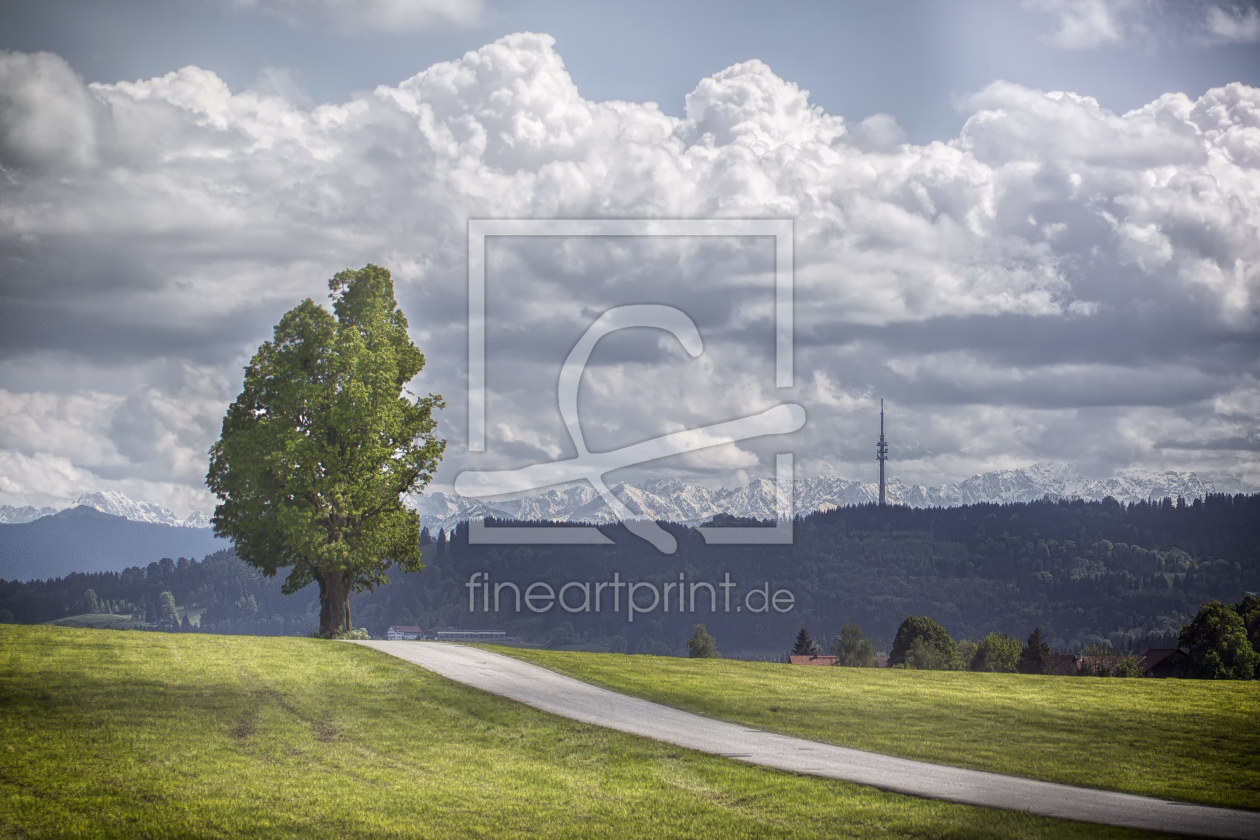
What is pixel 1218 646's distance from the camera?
83688 mm

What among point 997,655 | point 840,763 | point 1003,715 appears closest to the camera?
point 840,763

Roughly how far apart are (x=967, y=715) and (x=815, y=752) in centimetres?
724

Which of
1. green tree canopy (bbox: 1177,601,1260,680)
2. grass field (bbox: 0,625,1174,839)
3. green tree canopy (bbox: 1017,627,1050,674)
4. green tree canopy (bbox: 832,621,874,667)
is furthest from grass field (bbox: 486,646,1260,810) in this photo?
green tree canopy (bbox: 832,621,874,667)

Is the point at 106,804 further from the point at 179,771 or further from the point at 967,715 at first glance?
the point at 967,715

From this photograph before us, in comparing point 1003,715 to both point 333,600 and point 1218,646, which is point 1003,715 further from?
point 1218,646

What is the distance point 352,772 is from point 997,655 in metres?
105

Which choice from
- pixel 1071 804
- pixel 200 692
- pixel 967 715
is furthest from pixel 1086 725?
pixel 200 692

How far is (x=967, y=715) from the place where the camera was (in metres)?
26.5

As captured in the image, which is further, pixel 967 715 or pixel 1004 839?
pixel 967 715

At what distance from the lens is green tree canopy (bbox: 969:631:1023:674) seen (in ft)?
363

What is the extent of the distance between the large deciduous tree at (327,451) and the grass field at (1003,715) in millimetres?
7337

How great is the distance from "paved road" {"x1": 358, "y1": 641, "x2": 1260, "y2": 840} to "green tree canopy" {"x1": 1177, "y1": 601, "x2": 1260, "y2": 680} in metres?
72.5

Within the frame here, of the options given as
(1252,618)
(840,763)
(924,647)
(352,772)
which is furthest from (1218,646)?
(352,772)

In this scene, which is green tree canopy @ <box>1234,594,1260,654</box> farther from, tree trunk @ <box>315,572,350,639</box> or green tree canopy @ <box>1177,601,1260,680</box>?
tree trunk @ <box>315,572,350,639</box>
